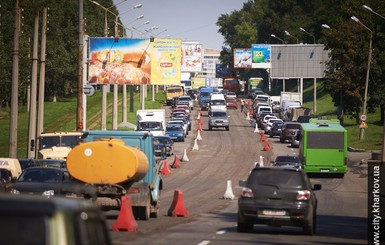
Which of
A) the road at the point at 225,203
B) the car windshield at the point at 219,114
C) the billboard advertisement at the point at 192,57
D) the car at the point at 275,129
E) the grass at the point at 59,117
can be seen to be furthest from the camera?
the billboard advertisement at the point at 192,57

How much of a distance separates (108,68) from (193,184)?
25060 millimetres

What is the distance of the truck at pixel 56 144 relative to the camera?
1891 inches

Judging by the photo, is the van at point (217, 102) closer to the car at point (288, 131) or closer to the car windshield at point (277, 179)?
the car at point (288, 131)

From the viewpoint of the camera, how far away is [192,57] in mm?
186875

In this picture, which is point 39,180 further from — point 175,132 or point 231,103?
point 231,103

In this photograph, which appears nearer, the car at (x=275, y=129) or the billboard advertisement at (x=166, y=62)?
the billboard advertisement at (x=166, y=62)

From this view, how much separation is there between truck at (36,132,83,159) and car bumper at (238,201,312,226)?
26.8 metres

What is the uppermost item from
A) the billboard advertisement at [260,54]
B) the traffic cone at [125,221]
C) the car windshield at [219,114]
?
the billboard advertisement at [260,54]

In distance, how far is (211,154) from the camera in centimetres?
7081

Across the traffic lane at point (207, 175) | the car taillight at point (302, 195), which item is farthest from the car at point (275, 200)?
the traffic lane at point (207, 175)

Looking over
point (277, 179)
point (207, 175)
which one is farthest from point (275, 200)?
point (207, 175)

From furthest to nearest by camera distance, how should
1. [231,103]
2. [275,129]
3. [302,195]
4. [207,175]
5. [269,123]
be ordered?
[231,103] → [269,123] → [275,129] → [207,175] → [302,195]

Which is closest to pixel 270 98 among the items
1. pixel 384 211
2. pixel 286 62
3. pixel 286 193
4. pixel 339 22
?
pixel 286 62

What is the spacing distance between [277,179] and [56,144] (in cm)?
2823
